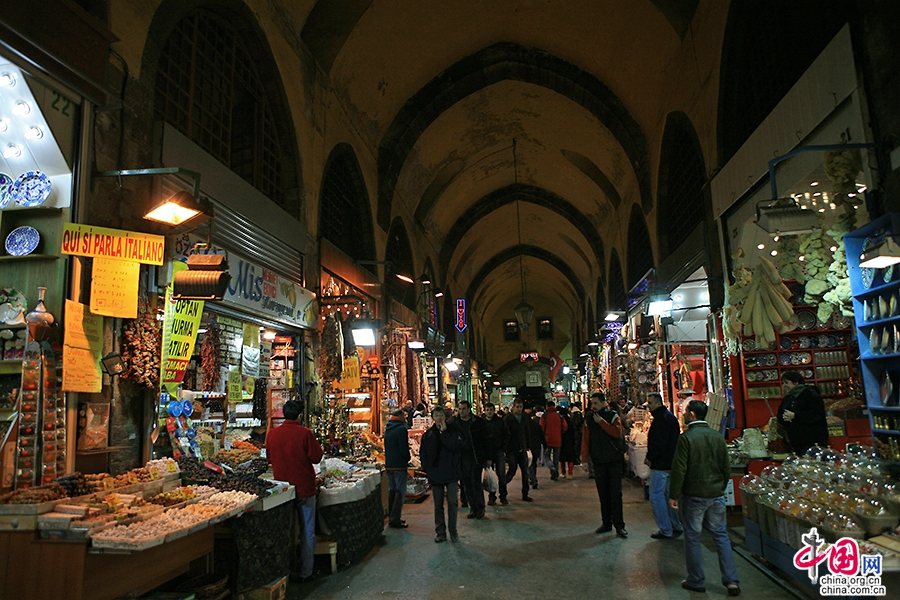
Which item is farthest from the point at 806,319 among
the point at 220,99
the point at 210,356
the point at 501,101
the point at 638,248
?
the point at 501,101

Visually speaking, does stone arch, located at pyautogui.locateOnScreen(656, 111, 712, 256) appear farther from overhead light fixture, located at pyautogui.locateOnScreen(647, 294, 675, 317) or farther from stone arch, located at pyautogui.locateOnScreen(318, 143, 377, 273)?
stone arch, located at pyautogui.locateOnScreen(318, 143, 377, 273)

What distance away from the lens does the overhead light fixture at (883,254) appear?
430 centimetres

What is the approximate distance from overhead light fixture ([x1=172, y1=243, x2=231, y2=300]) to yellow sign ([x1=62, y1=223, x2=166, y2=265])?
0.23m

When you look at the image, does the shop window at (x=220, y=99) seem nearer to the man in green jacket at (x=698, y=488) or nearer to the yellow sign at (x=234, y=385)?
the yellow sign at (x=234, y=385)

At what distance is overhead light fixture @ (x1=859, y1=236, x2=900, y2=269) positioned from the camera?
430 cm

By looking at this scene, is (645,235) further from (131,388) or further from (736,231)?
(131,388)

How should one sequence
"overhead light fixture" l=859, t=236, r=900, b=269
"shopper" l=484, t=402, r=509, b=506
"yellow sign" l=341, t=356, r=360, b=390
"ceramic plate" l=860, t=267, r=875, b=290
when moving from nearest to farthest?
"overhead light fixture" l=859, t=236, r=900, b=269 < "ceramic plate" l=860, t=267, r=875, b=290 < "shopper" l=484, t=402, r=509, b=506 < "yellow sign" l=341, t=356, r=360, b=390

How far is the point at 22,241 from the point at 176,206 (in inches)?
40.5

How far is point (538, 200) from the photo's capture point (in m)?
19.7

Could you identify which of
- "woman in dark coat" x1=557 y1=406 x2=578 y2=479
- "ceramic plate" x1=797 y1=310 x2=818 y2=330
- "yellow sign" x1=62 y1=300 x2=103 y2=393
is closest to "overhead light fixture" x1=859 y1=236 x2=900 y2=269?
"ceramic plate" x1=797 y1=310 x2=818 y2=330

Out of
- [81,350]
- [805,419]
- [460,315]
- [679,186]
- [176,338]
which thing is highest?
[679,186]

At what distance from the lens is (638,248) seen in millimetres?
15062

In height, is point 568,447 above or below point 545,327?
below

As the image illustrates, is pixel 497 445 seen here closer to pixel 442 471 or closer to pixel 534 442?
pixel 442 471
